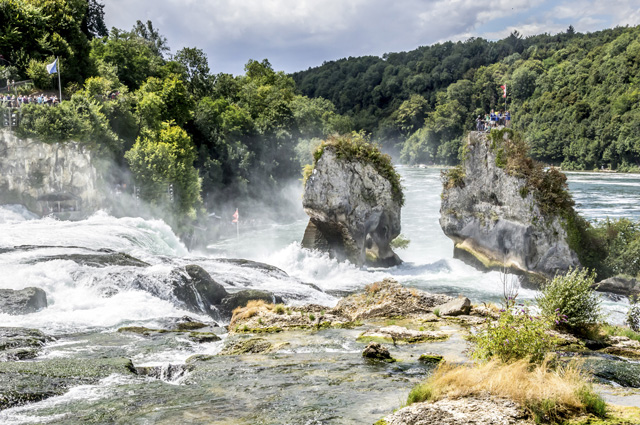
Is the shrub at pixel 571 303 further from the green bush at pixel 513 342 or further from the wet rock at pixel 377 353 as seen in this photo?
the green bush at pixel 513 342

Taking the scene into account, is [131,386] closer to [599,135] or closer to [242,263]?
[242,263]

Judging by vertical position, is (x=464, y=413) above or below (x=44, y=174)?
below

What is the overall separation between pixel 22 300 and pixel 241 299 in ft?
24.6

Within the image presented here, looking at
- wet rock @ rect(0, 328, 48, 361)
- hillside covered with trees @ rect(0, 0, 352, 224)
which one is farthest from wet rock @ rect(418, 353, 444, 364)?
hillside covered with trees @ rect(0, 0, 352, 224)

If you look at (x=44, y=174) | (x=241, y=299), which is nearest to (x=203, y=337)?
(x=241, y=299)

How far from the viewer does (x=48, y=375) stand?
35.8 feet

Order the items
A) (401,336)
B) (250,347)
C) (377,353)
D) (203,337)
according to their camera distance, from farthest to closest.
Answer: (203,337) < (401,336) < (250,347) < (377,353)

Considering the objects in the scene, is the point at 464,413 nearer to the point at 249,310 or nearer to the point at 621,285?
the point at 249,310

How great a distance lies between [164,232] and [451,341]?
30.7 m

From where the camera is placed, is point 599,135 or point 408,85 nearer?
point 599,135

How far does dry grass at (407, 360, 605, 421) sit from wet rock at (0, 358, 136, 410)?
6.75 m

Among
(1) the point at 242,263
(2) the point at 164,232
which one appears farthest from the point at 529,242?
(2) the point at 164,232

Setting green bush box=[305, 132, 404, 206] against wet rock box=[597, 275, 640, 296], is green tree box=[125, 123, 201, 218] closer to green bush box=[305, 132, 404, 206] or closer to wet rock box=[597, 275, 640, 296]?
green bush box=[305, 132, 404, 206]

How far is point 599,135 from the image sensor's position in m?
116
